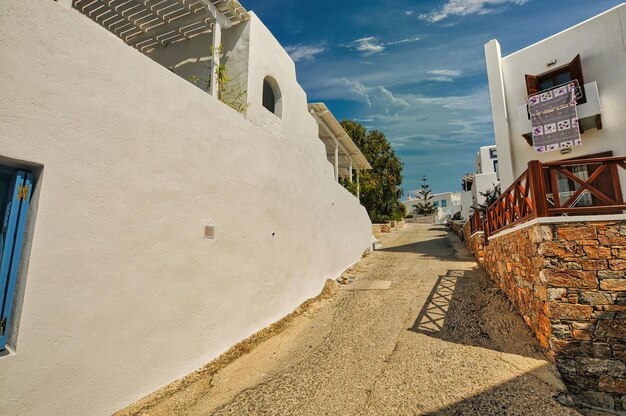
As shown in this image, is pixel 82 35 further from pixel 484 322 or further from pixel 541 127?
pixel 541 127

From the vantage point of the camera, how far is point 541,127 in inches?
406

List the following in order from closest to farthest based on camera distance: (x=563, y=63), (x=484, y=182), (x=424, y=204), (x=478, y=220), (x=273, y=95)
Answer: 1. (x=273, y=95)
2. (x=563, y=63)
3. (x=478, y=220)
4. (x=484, y=182)
5. (x=424, y=204)

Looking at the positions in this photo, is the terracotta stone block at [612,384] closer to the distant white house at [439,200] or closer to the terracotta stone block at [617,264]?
the terracotta stone block at [617,264]

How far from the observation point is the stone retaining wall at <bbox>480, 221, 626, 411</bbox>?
176 inches

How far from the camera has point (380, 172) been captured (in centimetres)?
2627

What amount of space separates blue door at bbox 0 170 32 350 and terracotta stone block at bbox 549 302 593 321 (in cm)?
667

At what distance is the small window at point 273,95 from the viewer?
784 cm

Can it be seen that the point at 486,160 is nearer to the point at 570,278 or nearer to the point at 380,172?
the point at 380,172

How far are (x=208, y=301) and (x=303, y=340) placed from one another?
2.08 m

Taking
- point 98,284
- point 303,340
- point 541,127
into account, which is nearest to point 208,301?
point 98,284

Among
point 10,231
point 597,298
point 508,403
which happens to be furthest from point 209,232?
point 597,298

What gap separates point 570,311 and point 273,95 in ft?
25.1

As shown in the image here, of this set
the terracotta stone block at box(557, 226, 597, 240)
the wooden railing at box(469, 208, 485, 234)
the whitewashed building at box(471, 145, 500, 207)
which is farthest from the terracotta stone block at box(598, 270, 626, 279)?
the whitewashed building at box(471, 145, 500, 207)

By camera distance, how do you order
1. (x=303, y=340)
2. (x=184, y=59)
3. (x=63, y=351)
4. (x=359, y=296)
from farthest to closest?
(x=359, y=296)
(x=184, y=59)
(x=303, y=340)
(x=63, y=351)
